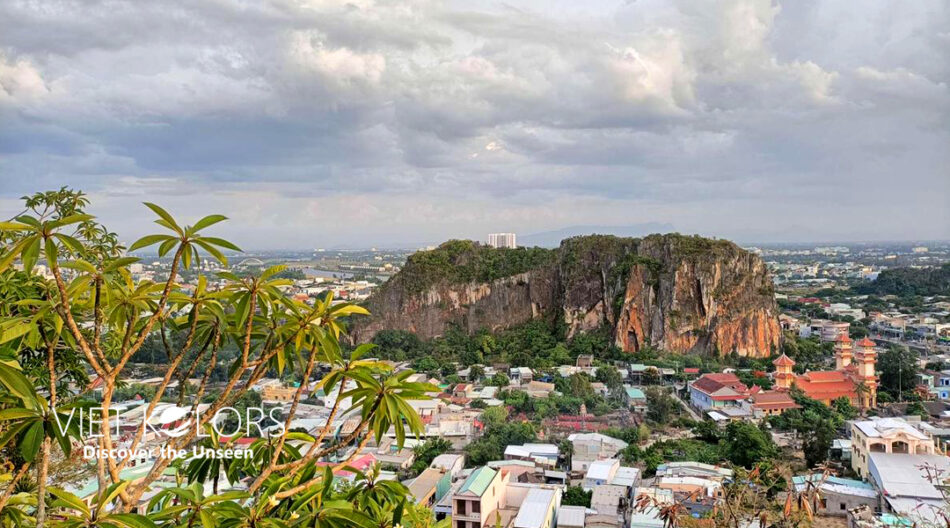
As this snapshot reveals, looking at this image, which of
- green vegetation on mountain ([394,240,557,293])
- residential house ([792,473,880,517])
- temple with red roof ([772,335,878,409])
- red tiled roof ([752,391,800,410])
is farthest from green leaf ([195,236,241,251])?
green vegetation on mountain ([394,240,557,293])

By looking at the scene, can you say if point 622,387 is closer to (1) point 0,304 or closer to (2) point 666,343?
(2) point 666,343

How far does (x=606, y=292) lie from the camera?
30.2 m

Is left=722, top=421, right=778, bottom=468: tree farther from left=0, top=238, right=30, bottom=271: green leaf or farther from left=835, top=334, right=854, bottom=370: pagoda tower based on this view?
left=0, top=238, right=30, bottom=271: green leaf

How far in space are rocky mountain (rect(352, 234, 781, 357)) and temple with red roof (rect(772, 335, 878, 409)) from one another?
23.4 ft

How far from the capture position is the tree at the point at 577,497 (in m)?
11.4

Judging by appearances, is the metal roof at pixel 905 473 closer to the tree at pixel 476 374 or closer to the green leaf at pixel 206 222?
the green leaf at pixel 206 222

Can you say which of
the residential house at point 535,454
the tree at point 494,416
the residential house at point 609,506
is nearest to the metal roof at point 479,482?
the residential house at point 609,506

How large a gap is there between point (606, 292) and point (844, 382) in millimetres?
12323

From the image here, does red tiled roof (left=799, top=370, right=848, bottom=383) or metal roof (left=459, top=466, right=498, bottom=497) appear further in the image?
red tiled roof (left=799, top=370, right=848, bottom=383)

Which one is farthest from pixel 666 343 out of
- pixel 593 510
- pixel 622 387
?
pixel 593 510

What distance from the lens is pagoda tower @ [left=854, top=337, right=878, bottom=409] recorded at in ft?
61.3

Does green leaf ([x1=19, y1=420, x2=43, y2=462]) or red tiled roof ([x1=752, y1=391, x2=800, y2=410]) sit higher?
green leaf ([x1=19, y1=420, x2=43, y2=462])

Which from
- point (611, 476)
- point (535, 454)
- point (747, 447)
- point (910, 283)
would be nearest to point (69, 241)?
point (611, 476)

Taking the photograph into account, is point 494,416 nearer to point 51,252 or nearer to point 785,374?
point 785,374
